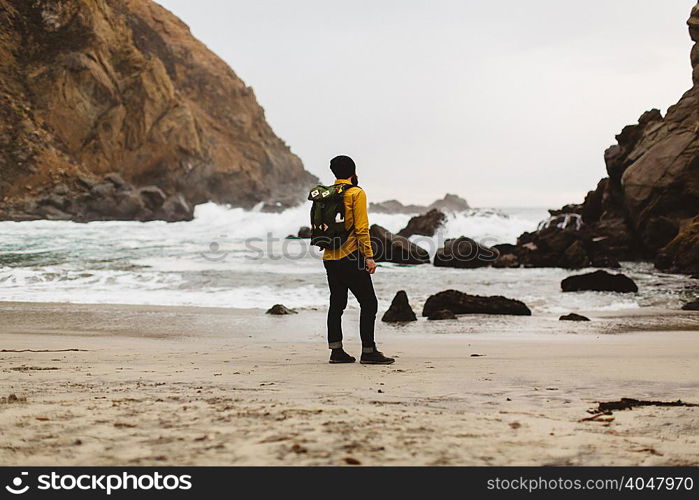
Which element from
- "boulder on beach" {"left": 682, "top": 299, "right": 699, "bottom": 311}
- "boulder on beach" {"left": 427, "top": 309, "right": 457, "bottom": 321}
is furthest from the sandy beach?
"boulder on beach" {"left": 682, "top": 299, "right": 699, "bottom": 311}

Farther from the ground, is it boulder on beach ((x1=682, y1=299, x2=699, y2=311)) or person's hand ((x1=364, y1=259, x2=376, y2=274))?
person's hand ((x1=364, y1=259, x2=376, y2=274))

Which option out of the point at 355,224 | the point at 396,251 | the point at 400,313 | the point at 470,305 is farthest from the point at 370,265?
the point at 396,251

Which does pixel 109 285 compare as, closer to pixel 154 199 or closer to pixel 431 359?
pixel 431 359

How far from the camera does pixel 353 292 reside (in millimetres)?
5820

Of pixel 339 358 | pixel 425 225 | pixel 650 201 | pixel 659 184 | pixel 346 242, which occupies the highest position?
pixel 659 184

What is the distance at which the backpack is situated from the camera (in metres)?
5.66

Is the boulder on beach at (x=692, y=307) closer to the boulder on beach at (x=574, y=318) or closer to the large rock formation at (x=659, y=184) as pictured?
the boulder on beach at (x=574, y=318)

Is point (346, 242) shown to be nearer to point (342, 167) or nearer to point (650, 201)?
point (342, 167)

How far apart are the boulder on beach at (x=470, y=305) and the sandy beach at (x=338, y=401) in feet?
9.96

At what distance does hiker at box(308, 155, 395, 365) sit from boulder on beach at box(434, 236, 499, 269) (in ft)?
56.2

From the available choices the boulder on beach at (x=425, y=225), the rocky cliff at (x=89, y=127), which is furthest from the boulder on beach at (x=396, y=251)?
the rocky cliff at (x=89, y=127)

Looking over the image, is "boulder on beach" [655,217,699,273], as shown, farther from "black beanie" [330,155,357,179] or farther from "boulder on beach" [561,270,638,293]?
"black beanie" [330,155,357,179]

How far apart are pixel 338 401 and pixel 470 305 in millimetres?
7756

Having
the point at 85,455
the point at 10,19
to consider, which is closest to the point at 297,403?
the point at 85,455
